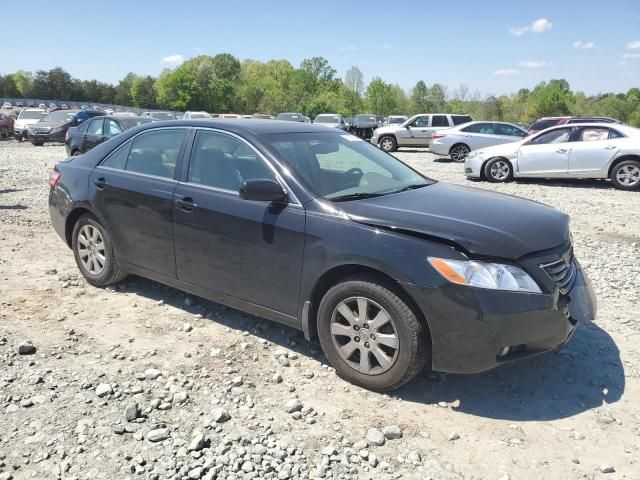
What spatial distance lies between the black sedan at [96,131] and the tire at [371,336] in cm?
1231

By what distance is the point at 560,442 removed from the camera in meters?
2.90

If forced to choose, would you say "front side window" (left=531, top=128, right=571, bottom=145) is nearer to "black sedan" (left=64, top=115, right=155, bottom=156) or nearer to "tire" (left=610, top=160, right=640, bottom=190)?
"tire" (left=610, top=160, right=640, bottom=190)

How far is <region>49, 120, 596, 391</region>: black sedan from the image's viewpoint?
3037 mm

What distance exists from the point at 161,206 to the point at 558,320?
3.04 m

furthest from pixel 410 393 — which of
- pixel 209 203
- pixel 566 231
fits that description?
pixel 209 203

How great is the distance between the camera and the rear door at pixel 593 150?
12.1 m

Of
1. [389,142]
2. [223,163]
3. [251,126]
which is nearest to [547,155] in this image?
[251,126]

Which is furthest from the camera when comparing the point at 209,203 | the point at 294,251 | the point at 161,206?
the point at 161,206

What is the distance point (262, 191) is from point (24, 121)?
30.0 meters

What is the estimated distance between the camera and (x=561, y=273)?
3277 mm

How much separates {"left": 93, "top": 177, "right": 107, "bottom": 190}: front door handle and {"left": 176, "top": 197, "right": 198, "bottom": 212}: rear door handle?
1049 millimetres

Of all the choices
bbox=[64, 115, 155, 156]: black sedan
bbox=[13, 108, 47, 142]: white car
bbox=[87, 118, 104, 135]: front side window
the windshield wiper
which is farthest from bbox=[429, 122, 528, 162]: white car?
bbox=[13, 108, 47, 142]: white car

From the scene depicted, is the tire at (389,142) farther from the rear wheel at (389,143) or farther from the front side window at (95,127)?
the front side window at (95,127)

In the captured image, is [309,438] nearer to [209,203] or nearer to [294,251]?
[294,251]
